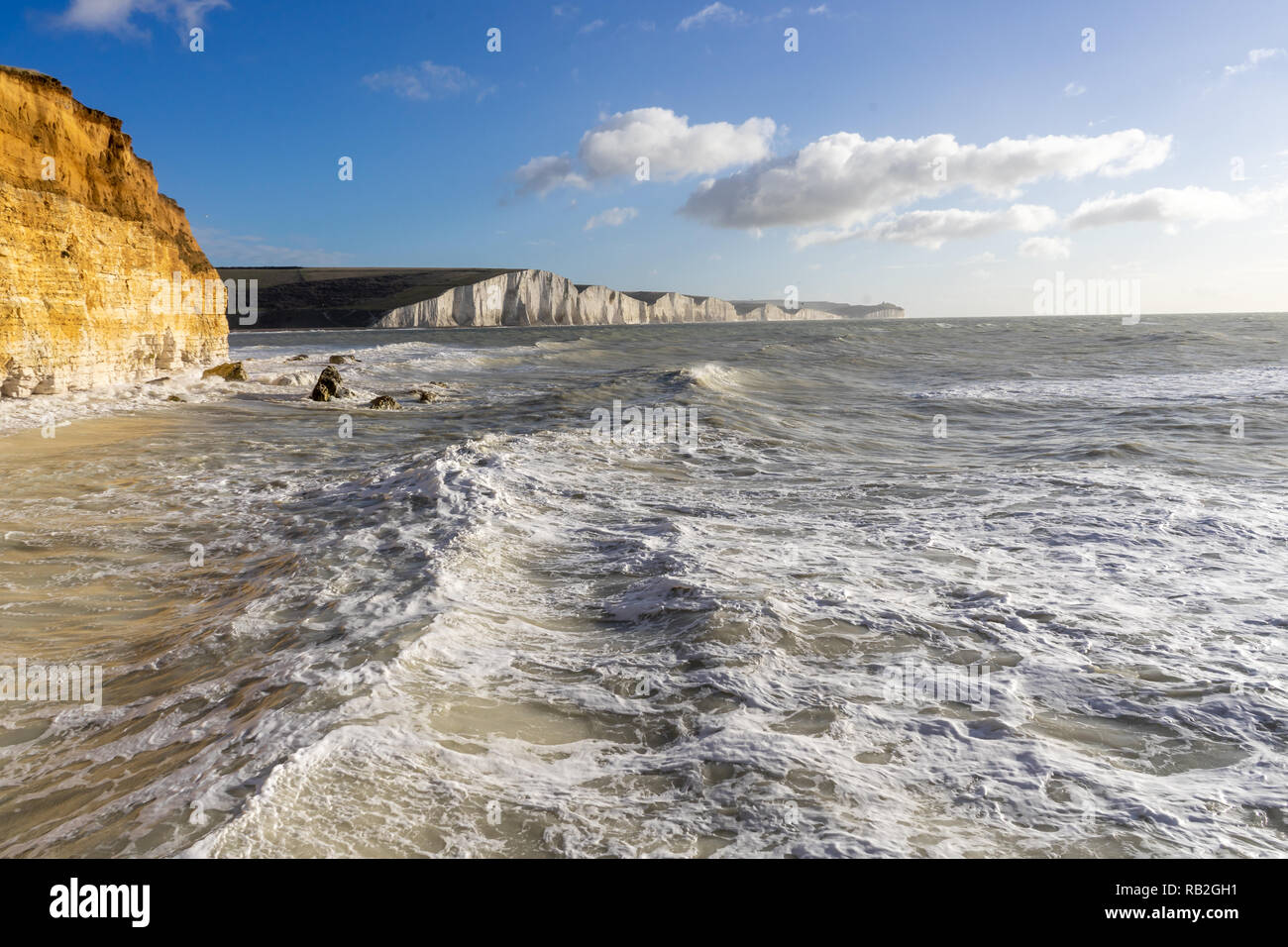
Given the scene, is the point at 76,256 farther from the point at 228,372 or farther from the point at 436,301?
the point at 436,301

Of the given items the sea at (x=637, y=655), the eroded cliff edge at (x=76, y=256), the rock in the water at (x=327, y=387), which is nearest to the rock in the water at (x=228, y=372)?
the eroded cliff edge at (x=76, y=256)

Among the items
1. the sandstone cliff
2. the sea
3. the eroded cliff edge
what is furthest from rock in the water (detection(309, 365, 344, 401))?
the sandstone cliff

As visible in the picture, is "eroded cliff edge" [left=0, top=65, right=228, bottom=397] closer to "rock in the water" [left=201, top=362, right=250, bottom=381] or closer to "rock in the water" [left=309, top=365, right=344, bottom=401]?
"rock in the water" [left=201, top=362, right=250, bottom=381]
